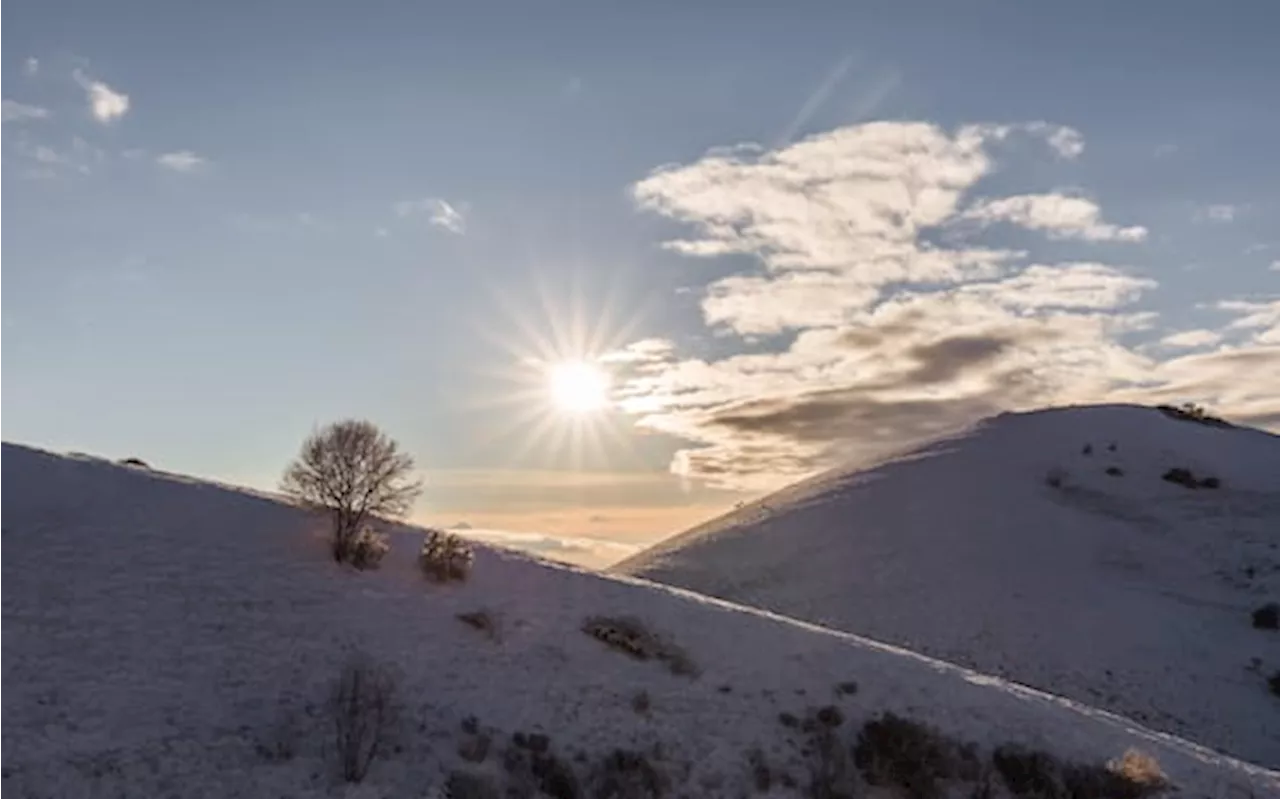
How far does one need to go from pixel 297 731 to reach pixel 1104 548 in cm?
4914

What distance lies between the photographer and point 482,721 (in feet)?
79.3

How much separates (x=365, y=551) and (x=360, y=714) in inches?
378

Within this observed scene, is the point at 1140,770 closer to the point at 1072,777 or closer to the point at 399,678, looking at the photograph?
the point at 1072,777

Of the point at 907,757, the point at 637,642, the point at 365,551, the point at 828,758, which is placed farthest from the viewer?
the point at 365,551

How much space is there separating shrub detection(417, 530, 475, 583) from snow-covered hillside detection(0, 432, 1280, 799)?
0.53 meters

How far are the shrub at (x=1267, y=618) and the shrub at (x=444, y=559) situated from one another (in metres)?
36.5

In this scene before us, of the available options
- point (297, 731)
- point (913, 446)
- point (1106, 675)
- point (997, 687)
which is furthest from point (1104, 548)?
point (297, 731)

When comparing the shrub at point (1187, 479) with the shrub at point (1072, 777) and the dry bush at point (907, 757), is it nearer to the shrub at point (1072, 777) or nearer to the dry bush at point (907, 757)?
the shrub at point (1072, 777)

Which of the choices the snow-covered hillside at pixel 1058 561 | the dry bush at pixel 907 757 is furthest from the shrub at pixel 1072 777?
the snow-covered hillside at pixel 1058 561

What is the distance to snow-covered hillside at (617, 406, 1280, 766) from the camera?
46.0m

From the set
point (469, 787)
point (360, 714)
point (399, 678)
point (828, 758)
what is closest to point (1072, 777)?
point (828, 758)

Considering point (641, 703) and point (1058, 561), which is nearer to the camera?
point (641, 703)

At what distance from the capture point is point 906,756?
25891 millimetres

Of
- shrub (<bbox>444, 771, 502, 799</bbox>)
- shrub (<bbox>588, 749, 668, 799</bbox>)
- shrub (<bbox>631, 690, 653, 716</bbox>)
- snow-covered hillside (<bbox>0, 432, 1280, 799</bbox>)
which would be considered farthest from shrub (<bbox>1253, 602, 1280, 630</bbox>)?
shrub (<bbox>444, 771, 502, 799</bbox>)
